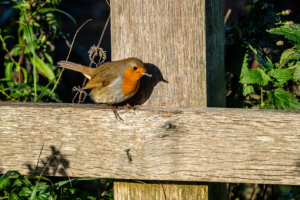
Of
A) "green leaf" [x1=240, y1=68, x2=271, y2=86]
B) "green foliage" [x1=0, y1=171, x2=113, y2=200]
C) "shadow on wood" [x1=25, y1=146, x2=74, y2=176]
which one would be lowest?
"green foliage" [x1=0, y1=171, x2=113, y2=200]

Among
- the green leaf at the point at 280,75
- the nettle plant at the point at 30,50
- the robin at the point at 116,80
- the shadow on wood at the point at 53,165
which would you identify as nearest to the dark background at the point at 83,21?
the nettle plant at the point at 30,50

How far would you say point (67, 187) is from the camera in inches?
76.6

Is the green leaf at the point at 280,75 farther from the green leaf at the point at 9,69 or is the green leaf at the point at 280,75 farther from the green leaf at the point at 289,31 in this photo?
the green leaf at the point at 9,69

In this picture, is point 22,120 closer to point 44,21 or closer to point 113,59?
point 113,59

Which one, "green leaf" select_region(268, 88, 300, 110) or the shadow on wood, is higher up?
"green leaf" select_region(268, 88, 300, 110)

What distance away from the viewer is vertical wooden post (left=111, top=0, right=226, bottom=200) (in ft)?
5.20

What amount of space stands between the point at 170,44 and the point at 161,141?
48 centimetres

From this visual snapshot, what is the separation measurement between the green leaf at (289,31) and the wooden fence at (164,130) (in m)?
0.41

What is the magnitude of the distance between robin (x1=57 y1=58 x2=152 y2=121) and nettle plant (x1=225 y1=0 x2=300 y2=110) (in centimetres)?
64

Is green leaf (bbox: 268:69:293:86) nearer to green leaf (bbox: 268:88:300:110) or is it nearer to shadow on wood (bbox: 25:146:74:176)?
green leaf (bbox: 268:88:300:110)

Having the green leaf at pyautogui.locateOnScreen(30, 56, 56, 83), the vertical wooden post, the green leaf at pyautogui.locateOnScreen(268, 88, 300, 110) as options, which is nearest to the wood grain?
the vertical wooden post

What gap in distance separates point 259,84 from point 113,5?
1.02 m

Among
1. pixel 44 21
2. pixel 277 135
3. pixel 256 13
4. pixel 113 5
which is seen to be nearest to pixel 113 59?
pixel 113 5

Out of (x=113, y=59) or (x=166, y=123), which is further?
(x=113, y=59)
